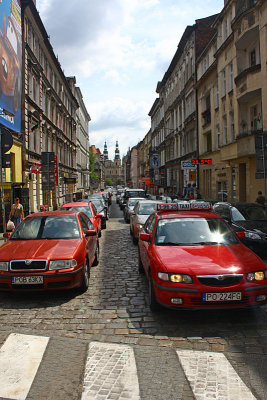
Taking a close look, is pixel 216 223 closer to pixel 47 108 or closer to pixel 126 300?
pixel 126 300

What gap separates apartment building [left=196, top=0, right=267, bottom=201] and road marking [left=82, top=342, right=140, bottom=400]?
11.1 meters

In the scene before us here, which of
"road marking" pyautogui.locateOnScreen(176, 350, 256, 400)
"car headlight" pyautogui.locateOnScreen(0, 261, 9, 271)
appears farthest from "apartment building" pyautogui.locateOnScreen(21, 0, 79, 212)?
"road marking" pyautogui.locateOnScreen(176, 350, 256, 400)

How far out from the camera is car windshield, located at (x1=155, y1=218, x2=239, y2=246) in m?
5.72

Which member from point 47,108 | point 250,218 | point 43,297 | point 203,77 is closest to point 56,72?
point 47,108

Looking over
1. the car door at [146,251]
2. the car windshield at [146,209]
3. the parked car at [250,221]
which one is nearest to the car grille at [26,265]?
the car door at [146,251]

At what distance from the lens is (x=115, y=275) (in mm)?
7617

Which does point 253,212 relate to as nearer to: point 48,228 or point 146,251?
point 146,251

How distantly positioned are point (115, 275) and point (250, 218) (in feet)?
15.7

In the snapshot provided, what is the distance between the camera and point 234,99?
2097 cm

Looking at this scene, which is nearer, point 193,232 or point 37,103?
point 193,232

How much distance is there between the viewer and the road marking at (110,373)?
10.0 feet

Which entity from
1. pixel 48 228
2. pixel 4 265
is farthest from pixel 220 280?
pixel 48 228

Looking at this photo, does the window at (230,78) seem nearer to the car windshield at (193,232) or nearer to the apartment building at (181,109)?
the apartment building at (181,109)

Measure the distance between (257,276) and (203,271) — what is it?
2.53 feet
